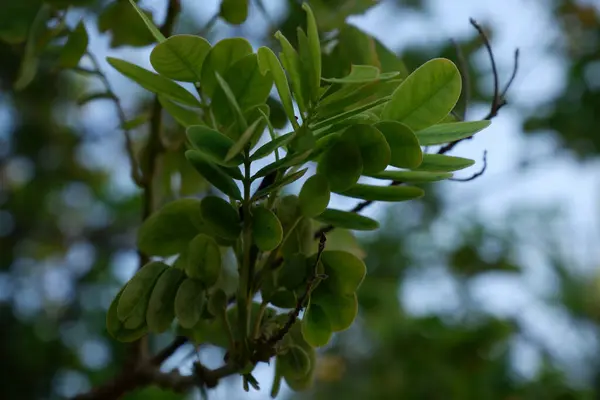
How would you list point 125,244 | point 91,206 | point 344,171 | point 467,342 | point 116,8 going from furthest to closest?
point 91,206 → point 125,244 → point 467,342 → point 116,8 → point 344,171

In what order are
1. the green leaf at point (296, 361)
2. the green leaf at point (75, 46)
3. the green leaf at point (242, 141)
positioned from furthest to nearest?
1. the green leaf at point (75, 46)
2. the green leaf at point (296, 361)
3. the green leaf at point (242, 141)

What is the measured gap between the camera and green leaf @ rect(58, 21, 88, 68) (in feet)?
1.81

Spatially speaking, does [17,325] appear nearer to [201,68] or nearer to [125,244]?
[125,244]

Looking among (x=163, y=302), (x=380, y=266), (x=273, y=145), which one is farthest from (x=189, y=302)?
(x=380, y=266)

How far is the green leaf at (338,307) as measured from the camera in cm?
41

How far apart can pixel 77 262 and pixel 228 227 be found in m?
1.38

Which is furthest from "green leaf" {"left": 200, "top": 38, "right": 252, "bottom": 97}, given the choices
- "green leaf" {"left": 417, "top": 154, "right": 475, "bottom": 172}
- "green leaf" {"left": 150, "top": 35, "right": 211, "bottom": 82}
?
"green leaf" {"left": 417, "top": 154, "right": 475, "bottom": 172}

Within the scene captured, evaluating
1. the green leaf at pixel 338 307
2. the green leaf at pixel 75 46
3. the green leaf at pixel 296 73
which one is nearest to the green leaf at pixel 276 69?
the green leaf at pixel 296 73

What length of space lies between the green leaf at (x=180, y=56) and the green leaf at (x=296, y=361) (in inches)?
6.5

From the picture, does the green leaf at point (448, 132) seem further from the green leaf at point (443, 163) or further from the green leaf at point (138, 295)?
the green leaf at point (138, 295)

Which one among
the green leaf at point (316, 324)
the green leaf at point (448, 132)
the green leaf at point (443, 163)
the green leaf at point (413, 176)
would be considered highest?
the green leaf at point (448, 132)

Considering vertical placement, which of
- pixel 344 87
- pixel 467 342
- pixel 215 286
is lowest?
pixel 467 342

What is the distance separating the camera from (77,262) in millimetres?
1680

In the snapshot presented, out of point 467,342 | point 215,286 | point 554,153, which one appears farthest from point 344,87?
point 554,153
